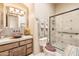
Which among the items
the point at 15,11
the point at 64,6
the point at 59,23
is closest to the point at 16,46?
the point at 15,11

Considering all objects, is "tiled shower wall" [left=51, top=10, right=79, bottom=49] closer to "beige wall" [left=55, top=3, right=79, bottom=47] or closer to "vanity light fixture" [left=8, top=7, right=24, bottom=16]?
"beige wall" [left=55, top=3, right=79, bottom=47]

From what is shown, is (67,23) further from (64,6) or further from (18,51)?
(18,51)

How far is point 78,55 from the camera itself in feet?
4.78

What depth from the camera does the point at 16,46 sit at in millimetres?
1504

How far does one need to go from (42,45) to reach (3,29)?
0.56 meters

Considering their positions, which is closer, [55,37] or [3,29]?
[3,29]

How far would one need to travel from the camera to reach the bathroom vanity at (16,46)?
144 centimetres

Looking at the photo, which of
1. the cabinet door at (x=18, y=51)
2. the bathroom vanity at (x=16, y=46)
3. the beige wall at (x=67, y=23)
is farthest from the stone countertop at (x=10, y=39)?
the beige wall at (x=67, y=23)

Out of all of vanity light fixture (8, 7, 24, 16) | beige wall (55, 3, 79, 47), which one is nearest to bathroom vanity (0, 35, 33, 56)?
vanity light fixture (8, 7, 24, 16)

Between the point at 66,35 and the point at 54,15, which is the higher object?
the point at 54,15

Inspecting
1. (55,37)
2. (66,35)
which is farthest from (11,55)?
(66,35)

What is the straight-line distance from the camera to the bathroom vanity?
144cm

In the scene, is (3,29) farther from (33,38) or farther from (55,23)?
(55,23)

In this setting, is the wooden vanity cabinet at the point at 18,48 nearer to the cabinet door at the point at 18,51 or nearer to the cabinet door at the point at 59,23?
the cabinet door at the point at 18,51
